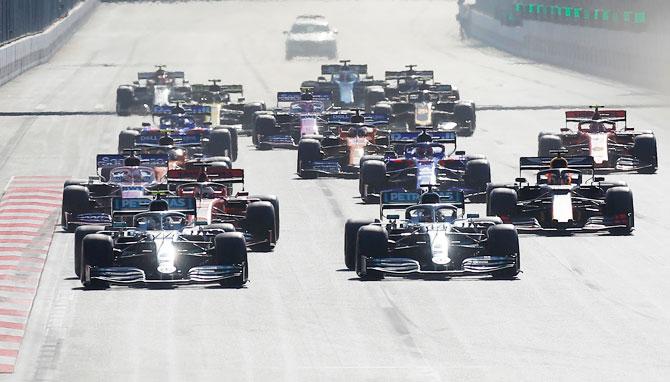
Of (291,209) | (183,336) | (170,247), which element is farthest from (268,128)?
(183,336)

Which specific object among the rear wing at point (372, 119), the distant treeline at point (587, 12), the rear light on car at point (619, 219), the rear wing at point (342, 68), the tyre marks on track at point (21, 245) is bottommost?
the tyre marks on track at point (21, 245)

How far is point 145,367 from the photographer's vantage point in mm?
20828

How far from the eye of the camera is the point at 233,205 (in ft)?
94.5

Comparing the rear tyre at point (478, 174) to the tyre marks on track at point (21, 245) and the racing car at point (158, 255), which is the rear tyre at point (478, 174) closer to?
the tyre marks on track at point (21, 245)

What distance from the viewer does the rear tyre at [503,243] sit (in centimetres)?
2530

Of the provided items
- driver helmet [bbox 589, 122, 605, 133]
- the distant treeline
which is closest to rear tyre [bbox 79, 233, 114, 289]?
driver helmet [bbox 589, 122, 605, 133]

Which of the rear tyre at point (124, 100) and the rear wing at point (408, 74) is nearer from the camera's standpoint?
the rear wing at point (408, 74)

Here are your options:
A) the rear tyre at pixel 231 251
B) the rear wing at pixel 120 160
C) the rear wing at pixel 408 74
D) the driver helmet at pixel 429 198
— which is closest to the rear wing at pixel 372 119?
the rear wing at pixel 120 160

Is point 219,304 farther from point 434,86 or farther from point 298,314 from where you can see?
point 434,86

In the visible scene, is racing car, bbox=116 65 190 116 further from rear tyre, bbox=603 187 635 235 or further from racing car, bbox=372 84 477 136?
rear tyre, bbox=603 187 635 235

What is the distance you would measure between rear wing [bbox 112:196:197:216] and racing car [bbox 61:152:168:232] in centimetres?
284

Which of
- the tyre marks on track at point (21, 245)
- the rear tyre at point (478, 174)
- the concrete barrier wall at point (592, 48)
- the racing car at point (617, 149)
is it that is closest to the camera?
the tyre marks on track at point (21, 245)

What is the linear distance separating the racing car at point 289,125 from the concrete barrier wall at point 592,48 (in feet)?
79.1

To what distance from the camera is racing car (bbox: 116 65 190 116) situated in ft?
186
